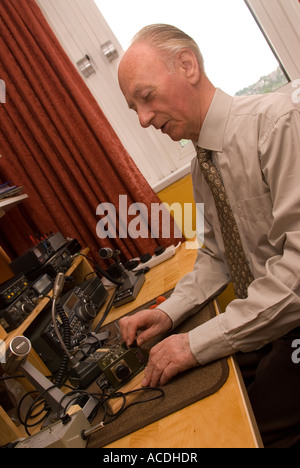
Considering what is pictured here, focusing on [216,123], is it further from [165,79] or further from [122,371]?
[122,371]

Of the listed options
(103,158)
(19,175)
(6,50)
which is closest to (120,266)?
(103,158)

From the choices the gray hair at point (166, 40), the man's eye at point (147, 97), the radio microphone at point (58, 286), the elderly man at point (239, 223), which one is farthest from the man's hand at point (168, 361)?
the gray hair at point (166, 40)

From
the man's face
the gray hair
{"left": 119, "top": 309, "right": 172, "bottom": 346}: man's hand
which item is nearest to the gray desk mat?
{"left": 119, "top": 309, "right": 172, "bottom": 346}: man's hand

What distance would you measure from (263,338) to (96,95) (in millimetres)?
2036

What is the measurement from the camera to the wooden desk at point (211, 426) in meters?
0.59

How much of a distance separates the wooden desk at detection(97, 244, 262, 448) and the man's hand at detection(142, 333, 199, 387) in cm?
10

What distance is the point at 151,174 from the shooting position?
7.88 ft

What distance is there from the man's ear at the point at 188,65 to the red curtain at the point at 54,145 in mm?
1093

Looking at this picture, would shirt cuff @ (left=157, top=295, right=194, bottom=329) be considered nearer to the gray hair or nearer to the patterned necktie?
the patterned necktie

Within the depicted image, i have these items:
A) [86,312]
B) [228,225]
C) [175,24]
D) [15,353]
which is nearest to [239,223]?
[228,225]

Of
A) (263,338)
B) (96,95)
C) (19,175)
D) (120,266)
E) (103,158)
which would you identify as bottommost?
(263,338)

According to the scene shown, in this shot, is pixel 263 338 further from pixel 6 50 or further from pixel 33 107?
pixel 6 50

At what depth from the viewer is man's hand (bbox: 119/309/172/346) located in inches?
39.8

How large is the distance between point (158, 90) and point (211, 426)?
86cm
